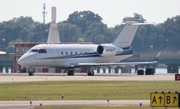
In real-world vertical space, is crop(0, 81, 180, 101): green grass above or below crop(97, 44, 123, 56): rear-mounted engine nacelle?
below

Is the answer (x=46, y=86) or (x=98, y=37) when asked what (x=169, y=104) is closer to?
(x=46, y=86)

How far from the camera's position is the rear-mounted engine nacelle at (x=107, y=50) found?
8912 centimetres

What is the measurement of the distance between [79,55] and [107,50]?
392 cm

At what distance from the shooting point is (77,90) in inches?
2167

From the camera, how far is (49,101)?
149ft

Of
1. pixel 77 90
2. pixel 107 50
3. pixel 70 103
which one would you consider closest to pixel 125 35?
pixel 107 50

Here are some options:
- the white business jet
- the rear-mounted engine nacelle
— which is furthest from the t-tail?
the rear-mounted engine nacelle

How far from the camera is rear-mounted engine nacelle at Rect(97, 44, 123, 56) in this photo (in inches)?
3509

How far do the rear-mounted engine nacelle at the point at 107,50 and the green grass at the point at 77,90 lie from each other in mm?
Answer: 24830

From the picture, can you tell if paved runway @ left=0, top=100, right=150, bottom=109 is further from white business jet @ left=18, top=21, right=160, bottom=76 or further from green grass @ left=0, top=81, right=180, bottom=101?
white business jet @ left=18, top=21, right=160, bottom=76

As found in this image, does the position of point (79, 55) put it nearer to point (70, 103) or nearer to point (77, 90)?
point (77, 90)

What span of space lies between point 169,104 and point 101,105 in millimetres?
10446

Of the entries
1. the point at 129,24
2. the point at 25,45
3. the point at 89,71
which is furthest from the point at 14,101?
the point at 25,45

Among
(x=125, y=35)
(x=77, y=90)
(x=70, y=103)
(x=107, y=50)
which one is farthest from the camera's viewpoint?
(x=125, y=35)
